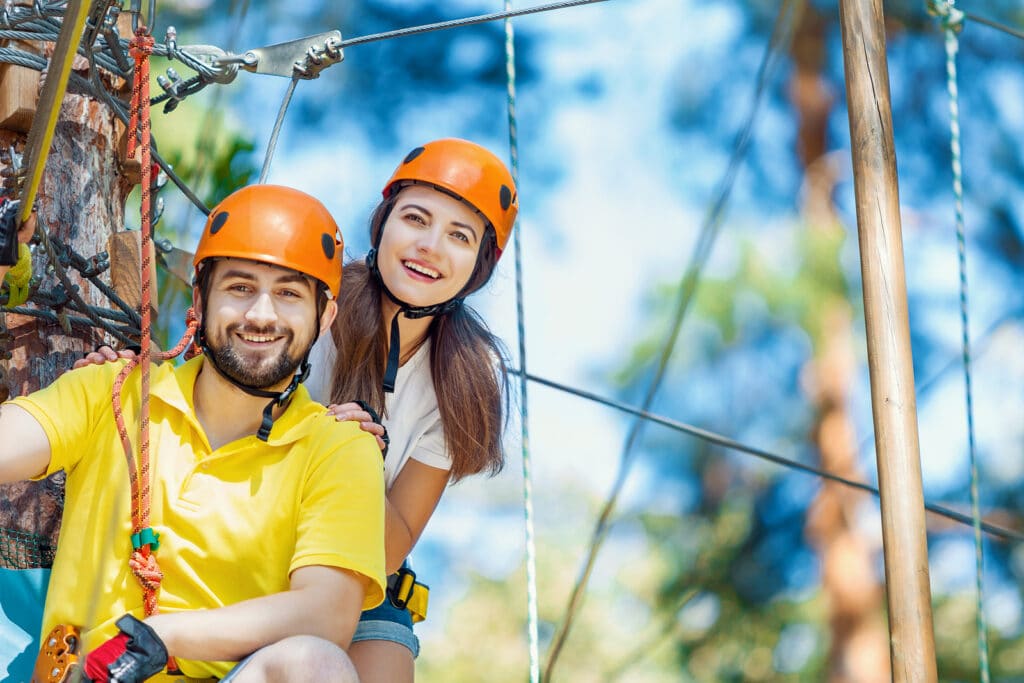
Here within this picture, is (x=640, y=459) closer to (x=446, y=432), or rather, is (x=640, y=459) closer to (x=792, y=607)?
(x=792, y=607)

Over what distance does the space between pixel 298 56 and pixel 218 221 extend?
31.1 inches

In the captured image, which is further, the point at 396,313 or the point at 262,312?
the point at 396,313

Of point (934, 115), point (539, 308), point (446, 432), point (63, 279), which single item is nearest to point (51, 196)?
point (63, 279)

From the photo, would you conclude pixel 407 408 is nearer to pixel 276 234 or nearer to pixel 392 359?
pixel 392 359

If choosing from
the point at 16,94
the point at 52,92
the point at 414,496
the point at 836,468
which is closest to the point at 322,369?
the point at 414,496

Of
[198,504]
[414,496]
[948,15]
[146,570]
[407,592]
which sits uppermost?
[948,15]

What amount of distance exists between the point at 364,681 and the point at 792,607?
14.3 ft

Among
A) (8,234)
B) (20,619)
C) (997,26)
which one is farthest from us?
(997,26)

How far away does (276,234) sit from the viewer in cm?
174

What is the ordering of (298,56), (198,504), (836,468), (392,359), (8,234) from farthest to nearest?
1. (836,468)
2. (298,56)
3. (392,359)
4. (198,504)
5. (8,234)

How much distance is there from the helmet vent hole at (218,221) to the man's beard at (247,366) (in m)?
0.16

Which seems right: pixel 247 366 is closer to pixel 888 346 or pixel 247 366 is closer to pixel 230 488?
pixel 230 488

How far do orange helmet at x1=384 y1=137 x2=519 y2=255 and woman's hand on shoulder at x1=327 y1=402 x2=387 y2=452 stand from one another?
53cm

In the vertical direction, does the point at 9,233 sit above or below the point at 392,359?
below
